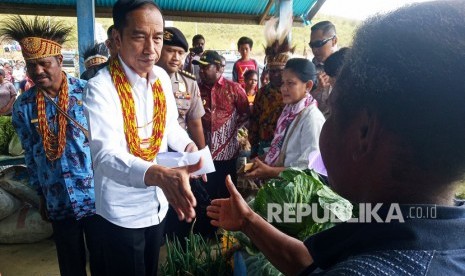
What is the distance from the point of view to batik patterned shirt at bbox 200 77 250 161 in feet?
12.9

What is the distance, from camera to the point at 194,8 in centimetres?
674

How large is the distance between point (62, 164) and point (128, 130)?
0.81 meters

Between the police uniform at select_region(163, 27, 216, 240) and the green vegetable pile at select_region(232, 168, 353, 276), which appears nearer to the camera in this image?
the green vegetable pile at select_region(232, 168, 353, 276)

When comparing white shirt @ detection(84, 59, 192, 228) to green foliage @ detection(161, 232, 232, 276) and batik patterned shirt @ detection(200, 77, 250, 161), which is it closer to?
green foliage @ detection(161, 232, 232, 276)

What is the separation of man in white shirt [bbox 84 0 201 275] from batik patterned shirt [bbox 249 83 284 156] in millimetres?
1704

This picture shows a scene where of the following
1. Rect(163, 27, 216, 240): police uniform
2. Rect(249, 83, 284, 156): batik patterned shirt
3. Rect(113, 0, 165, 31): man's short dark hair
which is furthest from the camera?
Rect(249, 83, 284, 156): batik patterned shirt

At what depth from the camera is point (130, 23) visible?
1.79 meters

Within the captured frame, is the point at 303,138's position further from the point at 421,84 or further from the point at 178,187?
the point at 421,84

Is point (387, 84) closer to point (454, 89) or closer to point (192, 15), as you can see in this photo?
point (454, 89)

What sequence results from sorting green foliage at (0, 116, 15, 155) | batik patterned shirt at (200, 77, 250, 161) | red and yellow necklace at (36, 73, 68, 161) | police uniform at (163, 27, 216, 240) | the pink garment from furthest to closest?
green foliage at (0, 116, 15, 155), batik patterned shirt at (200, 77, 250, 161), police uniform at (163, 27, 216, 240), the pink garment, red and yellow necklace at (36, 73, 68, 161)

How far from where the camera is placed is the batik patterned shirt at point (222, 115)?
392cm

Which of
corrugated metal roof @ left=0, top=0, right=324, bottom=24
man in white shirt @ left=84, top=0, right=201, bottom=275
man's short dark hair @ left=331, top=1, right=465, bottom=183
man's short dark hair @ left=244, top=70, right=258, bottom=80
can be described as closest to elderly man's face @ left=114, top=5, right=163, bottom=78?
man in white shirt @ left=84, top=0, right=201, bottom=275

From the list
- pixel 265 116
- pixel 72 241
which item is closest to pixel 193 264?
pixel 72 241

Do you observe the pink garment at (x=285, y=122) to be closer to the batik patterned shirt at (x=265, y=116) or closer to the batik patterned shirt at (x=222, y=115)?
the batik patterned shirt at (x=265, y=116)
